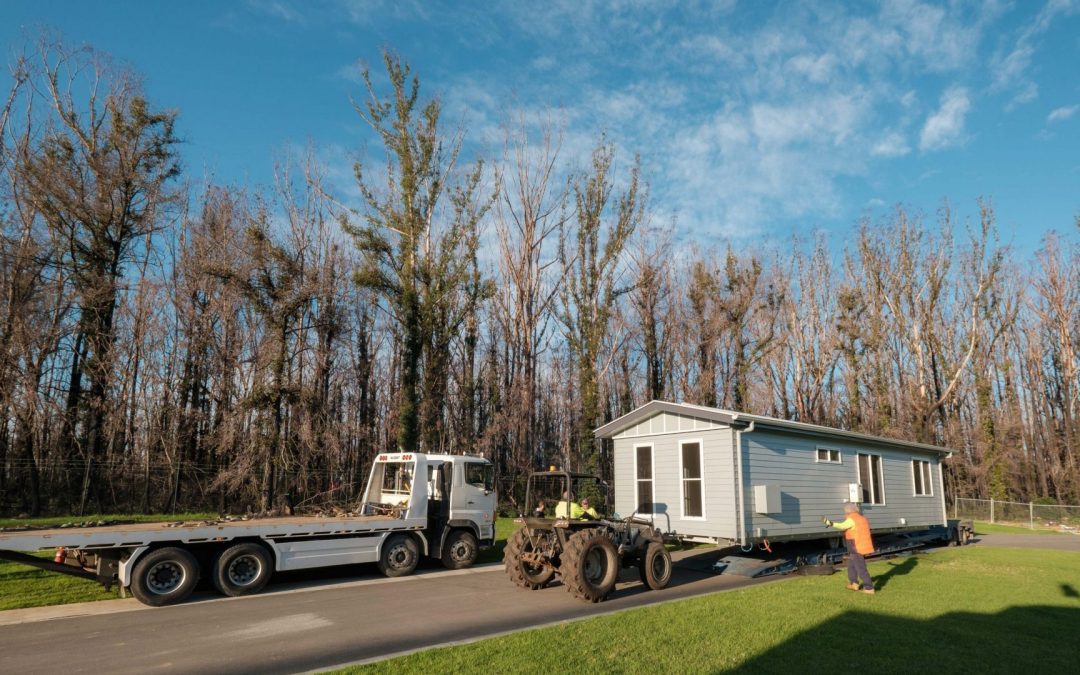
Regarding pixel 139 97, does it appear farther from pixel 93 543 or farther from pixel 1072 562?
pixel 1072 562

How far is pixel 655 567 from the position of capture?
10859mm

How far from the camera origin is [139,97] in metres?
22.6

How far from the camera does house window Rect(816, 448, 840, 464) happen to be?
580 inches

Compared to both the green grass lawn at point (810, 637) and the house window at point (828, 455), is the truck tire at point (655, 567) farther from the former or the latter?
the house window at point (828, 455)

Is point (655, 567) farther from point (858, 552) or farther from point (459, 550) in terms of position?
point (459, 550)

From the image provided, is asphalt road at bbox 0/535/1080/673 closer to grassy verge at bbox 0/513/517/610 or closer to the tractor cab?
grassy verge at bbox 0/513/517/610

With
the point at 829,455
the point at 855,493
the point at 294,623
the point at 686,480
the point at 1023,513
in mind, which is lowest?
the point at 1023,513

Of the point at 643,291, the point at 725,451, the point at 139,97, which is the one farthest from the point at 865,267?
the point at 139,97

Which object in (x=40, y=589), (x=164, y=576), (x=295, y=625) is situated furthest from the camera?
(x=40, y=589)

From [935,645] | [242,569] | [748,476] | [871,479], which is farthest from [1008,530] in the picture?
[242,569]

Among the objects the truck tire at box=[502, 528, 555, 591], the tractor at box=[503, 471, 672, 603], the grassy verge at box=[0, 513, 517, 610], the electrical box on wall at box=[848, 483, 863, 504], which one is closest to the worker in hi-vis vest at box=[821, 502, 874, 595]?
the tractor at box=[503, 471, 672, 603]

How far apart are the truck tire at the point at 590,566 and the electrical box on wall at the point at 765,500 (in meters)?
4.02

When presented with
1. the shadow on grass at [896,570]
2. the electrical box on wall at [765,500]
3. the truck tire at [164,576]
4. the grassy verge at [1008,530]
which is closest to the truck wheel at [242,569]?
the truck tire at [164,576]

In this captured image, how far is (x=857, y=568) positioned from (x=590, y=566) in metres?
4.24
